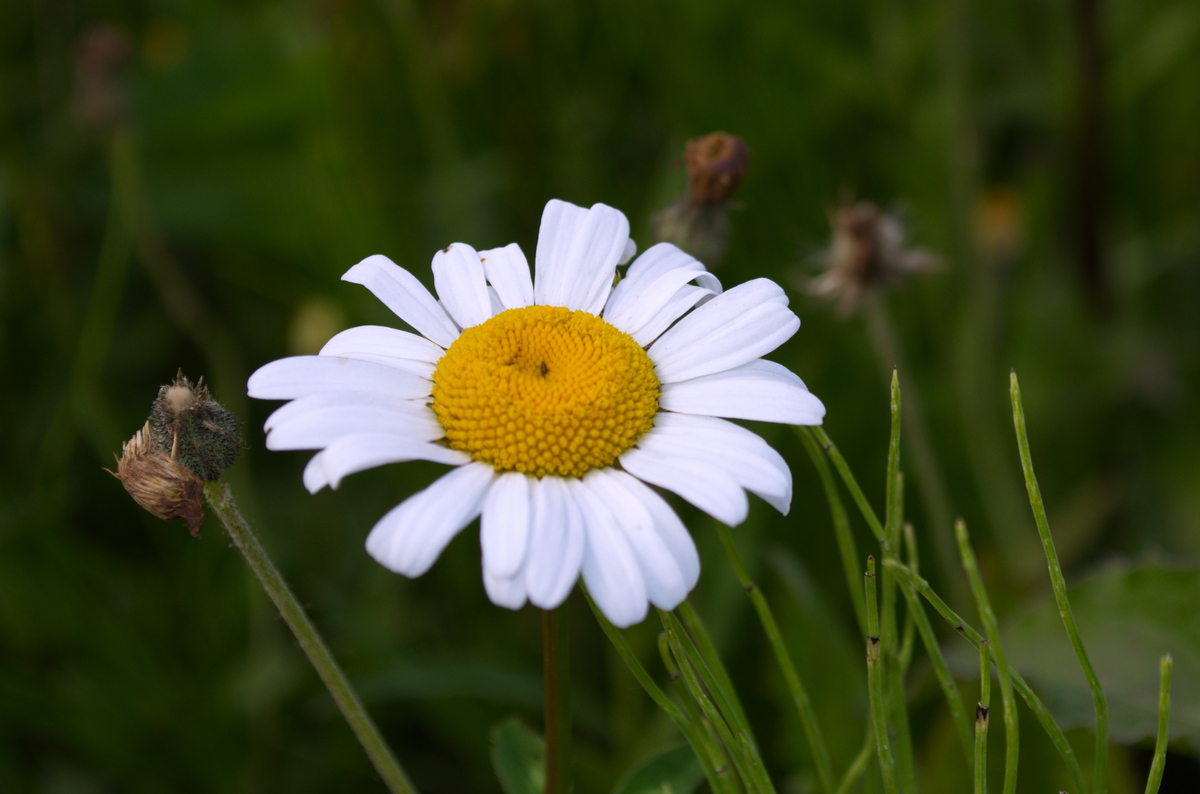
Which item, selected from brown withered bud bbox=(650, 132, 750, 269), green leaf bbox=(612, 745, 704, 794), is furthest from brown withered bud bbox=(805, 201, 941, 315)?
green leaf bbox=(612, 745, 704, 794)

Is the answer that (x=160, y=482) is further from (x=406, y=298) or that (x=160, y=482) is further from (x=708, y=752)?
(x=708, y=752)

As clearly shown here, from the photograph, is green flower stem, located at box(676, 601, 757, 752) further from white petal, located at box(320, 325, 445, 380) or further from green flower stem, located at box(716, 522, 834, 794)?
white petal, located at box(320, 325, 445, 380)

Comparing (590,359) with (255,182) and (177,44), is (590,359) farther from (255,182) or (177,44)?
(177,44)

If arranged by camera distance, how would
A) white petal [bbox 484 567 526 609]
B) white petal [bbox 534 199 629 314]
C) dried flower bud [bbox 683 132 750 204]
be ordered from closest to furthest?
1. white petal [bbox 484 567 526 609]
2. white petal [bbox 534 199 629 314]
3. dried flower bud [bbox 683 132 750 204]

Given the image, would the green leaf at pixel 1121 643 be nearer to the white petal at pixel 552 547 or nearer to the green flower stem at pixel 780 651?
the green flower stem at pixel 780 651

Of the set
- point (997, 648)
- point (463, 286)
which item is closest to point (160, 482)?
point (463, 286)

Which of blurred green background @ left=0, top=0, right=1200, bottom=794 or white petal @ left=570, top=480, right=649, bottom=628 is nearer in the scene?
white petal @ left=570, top=480, right=649, bottom=628
